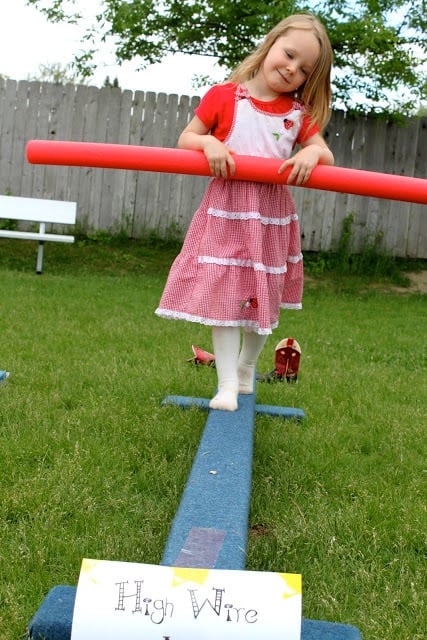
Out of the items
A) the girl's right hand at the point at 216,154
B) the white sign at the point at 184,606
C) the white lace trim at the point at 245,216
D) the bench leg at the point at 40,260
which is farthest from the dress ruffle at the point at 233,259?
the bench leg at the point at 40,260

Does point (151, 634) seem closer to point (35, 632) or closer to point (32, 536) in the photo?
point (35, 632)

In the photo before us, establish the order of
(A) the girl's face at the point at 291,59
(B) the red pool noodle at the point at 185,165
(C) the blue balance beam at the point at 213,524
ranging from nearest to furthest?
1. (C) the blue balance beam at the point at 213,524
2. (B) the red pool noodle at the point at 185,165
3. (A) the girl's face at the point at 291,59

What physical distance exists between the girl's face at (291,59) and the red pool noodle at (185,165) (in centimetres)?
45

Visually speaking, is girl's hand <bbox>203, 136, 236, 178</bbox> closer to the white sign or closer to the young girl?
the young girl

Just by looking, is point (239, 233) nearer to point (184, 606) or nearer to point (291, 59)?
point (291, 59)

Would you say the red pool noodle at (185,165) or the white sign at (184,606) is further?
the red pool noodle at (185,165)

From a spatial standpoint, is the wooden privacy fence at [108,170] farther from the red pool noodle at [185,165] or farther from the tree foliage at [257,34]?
the red pool noodle at [185,165]

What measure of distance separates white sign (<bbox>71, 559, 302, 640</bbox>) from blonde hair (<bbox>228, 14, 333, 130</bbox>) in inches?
94.7

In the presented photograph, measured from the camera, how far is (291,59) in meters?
3.26

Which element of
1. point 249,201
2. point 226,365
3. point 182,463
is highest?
point 249,201

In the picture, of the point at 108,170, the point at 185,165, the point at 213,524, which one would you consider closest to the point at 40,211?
the point at 108,170

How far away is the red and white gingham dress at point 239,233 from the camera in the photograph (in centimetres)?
328

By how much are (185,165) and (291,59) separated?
0.68 m

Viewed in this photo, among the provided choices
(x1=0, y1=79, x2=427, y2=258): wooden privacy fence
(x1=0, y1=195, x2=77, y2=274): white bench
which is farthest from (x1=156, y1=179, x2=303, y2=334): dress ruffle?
(x1=0, y1=79, x2=427, y2=258): wooden privacy fence
